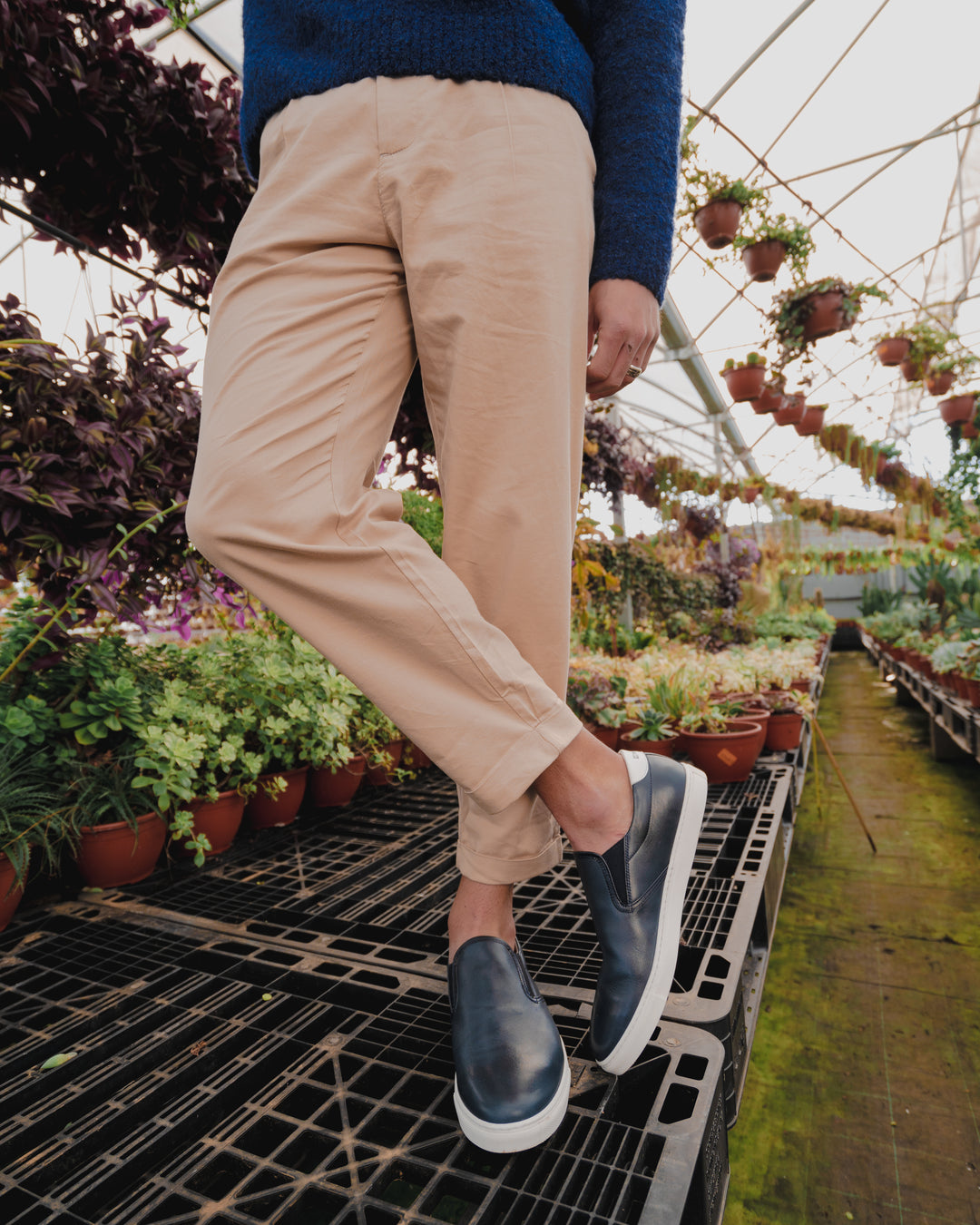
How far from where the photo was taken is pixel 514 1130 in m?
0.73

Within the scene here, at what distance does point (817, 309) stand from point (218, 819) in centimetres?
537

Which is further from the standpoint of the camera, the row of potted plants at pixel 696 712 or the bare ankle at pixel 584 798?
the row of potted plants at pixel 696 712

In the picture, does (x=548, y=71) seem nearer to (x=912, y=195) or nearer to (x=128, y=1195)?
(x=128, y=1195)

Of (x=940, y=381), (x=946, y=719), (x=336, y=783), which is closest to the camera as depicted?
(x=336, y=783)

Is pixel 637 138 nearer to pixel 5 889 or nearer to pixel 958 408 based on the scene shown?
pixel 5 889

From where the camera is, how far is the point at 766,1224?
1.11 meters

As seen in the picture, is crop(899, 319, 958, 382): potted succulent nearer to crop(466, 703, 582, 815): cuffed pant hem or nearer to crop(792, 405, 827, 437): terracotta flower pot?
crop(792, 405, 827, 437): terracotta flower pot

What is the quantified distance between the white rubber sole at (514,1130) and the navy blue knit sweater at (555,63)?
97 cm

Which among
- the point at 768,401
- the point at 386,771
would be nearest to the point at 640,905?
the point at 386,771

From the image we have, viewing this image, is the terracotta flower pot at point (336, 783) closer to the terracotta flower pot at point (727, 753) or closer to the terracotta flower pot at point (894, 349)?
the terracotta flower pot at point (727, 753)

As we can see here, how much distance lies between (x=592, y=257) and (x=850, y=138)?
26.3 feet

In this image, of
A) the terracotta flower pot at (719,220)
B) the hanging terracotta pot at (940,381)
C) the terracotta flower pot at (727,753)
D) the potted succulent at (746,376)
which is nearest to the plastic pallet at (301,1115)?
the terracotta flower pot at (727,753)

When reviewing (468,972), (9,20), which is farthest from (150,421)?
(468,972)

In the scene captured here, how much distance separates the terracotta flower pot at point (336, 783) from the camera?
222 centimetres
